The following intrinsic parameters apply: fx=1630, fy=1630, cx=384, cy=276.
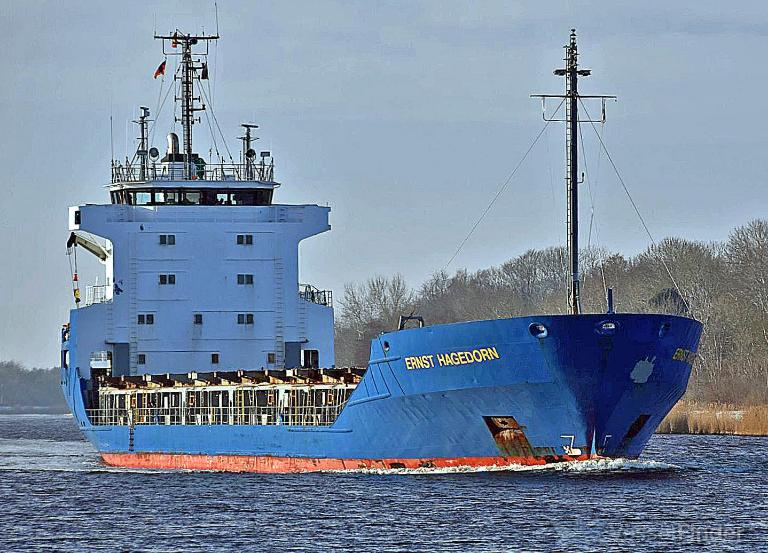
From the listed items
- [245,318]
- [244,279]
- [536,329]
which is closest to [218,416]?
[245,318]

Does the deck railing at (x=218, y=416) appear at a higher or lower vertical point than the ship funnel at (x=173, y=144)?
lower

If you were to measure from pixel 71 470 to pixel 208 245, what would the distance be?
7.26 meters

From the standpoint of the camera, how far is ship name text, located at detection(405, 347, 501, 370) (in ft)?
108

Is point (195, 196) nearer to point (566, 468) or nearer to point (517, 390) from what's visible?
point (517, 390)

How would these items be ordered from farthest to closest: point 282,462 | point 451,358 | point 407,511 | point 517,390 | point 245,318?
point 245,318 → point 282,462 → point 451,358 → point 517,390 → point 407,511

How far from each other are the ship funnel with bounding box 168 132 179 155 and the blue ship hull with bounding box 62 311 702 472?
14371 millimetres

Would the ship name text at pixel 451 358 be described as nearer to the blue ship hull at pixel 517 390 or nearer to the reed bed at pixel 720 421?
the blue ship hull at pixel 517 390

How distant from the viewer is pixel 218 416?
138 feet

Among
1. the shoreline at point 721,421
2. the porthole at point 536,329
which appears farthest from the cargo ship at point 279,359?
the shoreline at point 721,421

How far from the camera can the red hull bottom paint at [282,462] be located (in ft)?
110

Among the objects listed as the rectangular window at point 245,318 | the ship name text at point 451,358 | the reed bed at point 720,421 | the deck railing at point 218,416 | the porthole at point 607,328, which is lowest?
the reed bed at point 720,421

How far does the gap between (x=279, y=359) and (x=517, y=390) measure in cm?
1454

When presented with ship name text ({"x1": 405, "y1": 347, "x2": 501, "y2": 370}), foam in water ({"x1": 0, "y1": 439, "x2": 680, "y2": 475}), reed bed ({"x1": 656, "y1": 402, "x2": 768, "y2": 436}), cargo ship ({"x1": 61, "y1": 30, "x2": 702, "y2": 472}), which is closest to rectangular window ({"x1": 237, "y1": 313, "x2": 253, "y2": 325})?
cargo ship ({"x1": 61, "y1": 30, "x2": 702, "y2": 472})

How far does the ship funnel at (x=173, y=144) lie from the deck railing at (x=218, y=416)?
25.9ft
